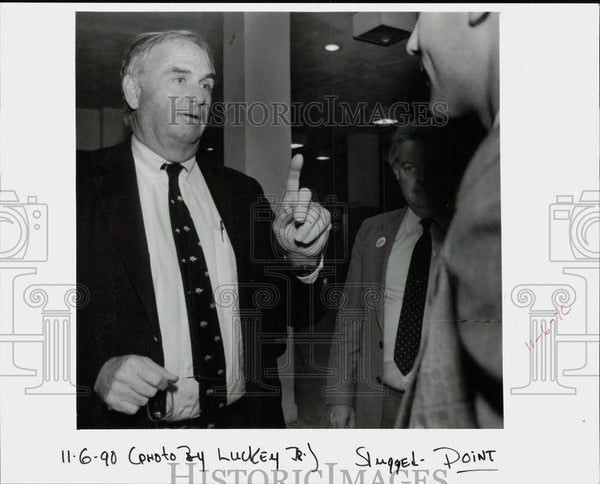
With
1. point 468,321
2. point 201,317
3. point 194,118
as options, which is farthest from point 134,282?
point 468,321

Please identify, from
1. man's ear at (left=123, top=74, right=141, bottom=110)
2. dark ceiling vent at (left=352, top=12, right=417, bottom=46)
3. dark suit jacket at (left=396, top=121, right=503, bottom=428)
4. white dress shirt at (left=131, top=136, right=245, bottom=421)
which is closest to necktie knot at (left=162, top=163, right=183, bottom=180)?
white dress shirt at (left=131, top=136, right=245, bottom=421)

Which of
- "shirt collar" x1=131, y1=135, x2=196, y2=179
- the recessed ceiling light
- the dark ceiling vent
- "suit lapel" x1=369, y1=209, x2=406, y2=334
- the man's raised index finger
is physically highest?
the dark ceiling vent

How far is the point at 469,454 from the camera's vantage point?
9.20 feet

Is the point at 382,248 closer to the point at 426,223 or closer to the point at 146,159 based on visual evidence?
the point at 426,223

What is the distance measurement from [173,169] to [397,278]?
977mm

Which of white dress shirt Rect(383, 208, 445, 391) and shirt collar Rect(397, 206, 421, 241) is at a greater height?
shirt collar Rect(397, 206, 421, 241)

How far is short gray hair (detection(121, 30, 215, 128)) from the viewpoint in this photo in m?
2.77

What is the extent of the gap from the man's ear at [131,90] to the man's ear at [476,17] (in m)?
1.33

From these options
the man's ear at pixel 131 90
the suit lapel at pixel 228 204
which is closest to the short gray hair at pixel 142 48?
the man's ear at pixel 131 90

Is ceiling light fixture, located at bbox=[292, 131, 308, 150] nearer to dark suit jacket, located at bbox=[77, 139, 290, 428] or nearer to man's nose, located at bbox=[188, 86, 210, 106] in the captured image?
dark suit jacket, located at bbox=[77, 139, 290, 428]

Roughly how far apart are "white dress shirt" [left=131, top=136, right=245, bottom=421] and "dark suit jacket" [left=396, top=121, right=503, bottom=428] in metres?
0.74

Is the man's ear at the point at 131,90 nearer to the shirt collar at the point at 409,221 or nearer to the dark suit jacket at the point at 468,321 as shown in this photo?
the shirt collar at the point at 409,221

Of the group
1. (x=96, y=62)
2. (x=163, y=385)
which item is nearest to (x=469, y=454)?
(x=163, y=385)

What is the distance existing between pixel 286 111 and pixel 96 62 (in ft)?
2.49
